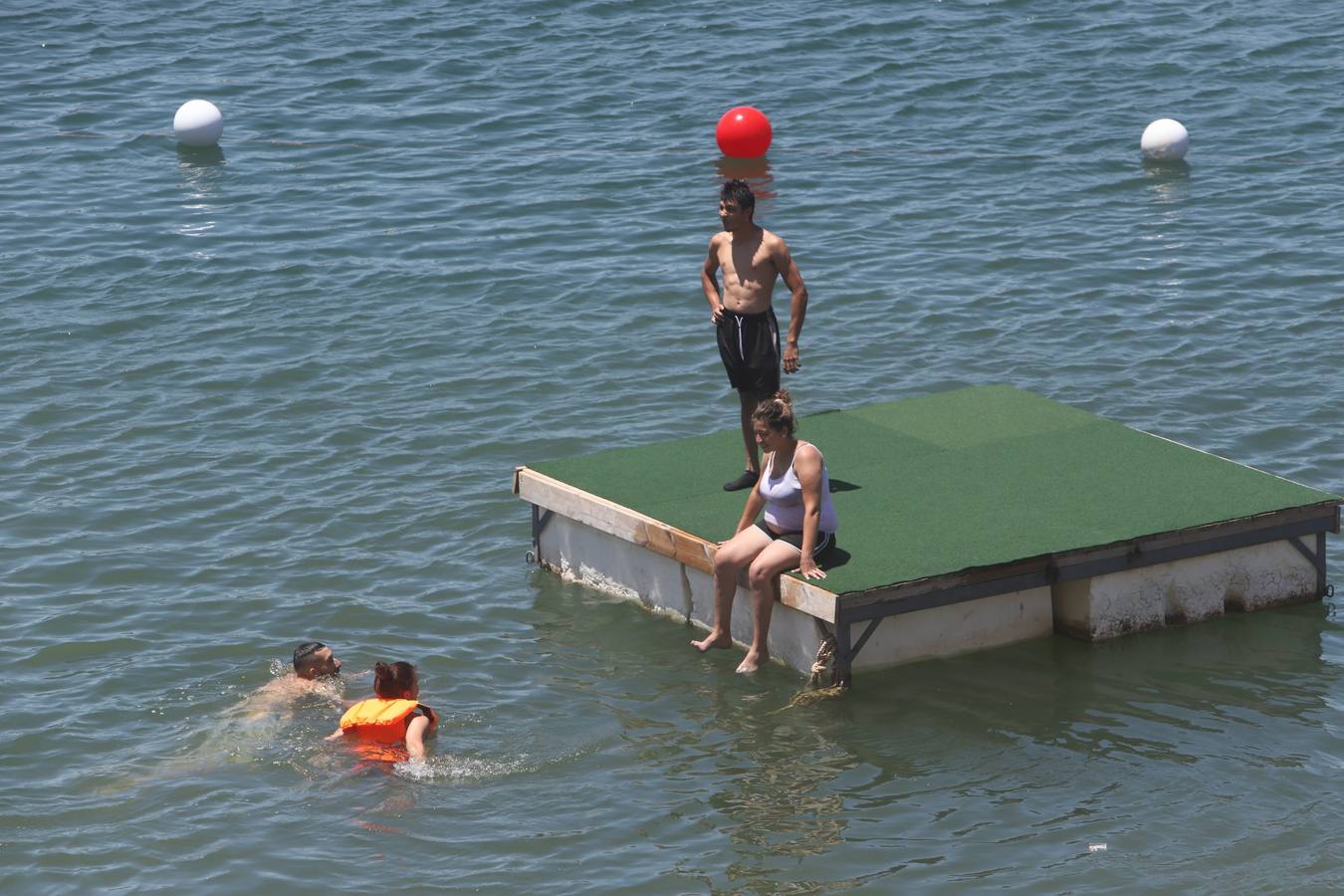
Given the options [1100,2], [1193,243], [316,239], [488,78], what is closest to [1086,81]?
[1100,2]

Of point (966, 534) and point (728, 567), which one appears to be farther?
point (966, 534)

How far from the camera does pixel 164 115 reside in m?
26.8

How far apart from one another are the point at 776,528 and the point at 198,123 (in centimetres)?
1595

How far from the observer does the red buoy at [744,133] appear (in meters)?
23.4

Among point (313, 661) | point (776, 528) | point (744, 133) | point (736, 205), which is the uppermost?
point (736, 205)

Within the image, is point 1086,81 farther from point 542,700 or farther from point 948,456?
point 542,700

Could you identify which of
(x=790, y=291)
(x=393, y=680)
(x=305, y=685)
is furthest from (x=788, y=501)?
(x=305, y=685)

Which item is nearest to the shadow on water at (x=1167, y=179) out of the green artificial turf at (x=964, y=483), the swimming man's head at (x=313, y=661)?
the green artificial turf at (x=964, y=483)

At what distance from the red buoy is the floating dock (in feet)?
34.1

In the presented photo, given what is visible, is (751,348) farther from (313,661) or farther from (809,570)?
(313,661)

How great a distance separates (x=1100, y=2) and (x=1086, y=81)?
11.5 ft

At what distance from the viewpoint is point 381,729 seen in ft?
34.3

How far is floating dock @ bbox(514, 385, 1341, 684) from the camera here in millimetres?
11164

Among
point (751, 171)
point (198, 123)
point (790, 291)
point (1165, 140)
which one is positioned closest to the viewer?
point (790, 291)
